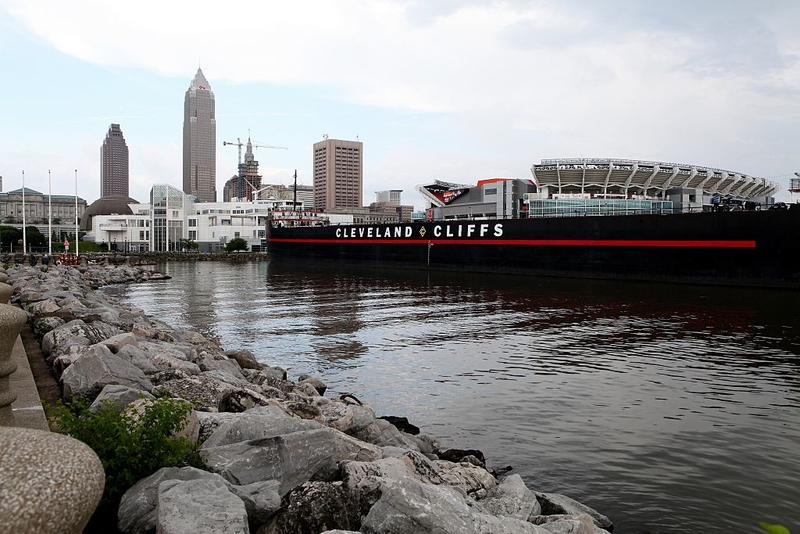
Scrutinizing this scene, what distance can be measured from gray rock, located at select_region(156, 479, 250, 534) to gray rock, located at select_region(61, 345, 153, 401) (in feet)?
9.87

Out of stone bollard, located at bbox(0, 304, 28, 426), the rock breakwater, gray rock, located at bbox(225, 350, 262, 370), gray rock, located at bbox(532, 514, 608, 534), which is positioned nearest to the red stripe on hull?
gray rock, located at bbox(225, 350, 262, 370)

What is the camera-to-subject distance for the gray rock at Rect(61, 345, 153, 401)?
604 centimetres

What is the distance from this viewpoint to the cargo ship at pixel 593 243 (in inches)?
1037

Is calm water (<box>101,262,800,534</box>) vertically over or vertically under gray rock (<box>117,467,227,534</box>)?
under

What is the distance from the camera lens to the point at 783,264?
25703mm

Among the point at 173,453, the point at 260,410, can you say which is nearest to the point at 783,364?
the point at 260,410

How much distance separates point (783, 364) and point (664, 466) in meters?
6.78

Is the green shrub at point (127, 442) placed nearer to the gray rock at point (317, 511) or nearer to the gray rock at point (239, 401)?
the gray rock at point (317, 511)

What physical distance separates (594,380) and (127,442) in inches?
351

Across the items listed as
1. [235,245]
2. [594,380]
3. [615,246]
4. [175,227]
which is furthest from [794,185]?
[175,227]

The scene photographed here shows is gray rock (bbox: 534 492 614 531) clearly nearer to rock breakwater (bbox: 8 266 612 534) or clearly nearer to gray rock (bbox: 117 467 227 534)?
rock breakwater (bbox: 8 266 612 534)

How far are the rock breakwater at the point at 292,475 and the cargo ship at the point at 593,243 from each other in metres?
24.1

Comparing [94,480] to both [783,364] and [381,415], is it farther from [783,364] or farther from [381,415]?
[783,364]

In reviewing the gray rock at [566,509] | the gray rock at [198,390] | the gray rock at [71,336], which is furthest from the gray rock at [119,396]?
the gray rock at [566,509]
